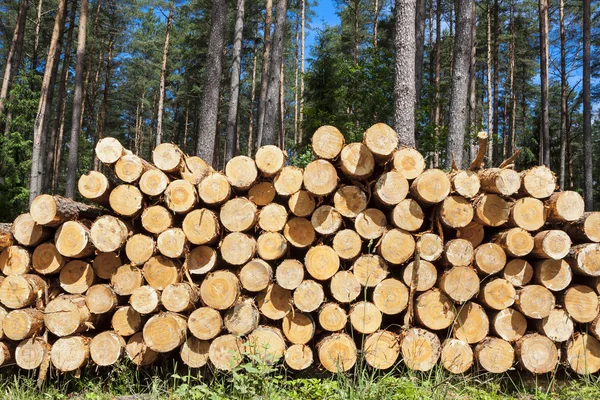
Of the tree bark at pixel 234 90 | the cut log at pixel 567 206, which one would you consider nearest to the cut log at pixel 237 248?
the cut log at pixel 567 206

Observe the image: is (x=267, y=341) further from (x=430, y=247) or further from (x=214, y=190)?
(x=430, y=247)

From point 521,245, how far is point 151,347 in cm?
344

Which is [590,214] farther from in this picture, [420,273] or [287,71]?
[287,71]

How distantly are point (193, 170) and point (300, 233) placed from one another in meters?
1.32

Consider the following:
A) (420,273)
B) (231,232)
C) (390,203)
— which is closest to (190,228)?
(231,232)

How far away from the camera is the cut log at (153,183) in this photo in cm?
386

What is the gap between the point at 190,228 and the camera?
378 centimetres

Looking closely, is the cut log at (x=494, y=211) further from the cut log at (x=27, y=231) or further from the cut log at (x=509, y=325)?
the cut log at (x=27, y=231)

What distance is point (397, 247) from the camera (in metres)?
3.67

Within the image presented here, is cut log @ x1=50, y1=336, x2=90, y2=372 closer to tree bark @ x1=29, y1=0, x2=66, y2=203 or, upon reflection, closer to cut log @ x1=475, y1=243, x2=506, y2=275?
cut log @ x1=475, y1=243, x2=506, y2=275

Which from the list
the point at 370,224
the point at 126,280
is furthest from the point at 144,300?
the point at 370,224

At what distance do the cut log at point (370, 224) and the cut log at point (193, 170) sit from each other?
1628 mm

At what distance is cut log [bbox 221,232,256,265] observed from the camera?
374 centimetres

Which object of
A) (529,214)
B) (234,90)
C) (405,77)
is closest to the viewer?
(529,214)
